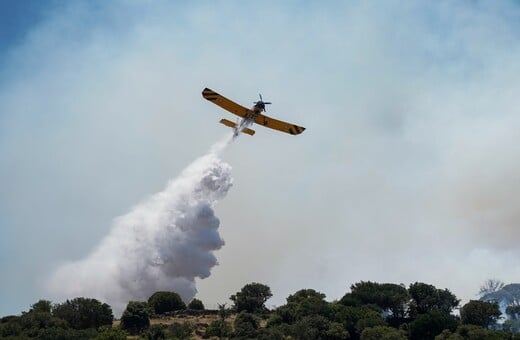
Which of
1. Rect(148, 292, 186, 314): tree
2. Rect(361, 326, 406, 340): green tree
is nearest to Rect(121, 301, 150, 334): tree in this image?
Rect(148, 292, 186, 314): tree

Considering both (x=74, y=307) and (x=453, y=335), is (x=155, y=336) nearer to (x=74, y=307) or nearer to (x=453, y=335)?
(x=74, y=307)

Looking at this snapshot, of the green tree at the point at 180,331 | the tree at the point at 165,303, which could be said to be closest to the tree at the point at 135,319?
the green tree at the point at 180,331

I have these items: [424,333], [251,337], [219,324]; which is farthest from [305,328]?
[424,333]

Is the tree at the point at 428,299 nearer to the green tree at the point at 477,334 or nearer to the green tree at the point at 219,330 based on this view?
the green tree at the point at 477,334

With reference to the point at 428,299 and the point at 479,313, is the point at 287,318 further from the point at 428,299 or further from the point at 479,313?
the point at 479,313

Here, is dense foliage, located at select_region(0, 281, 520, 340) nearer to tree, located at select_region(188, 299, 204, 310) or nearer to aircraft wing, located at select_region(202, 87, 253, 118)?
tree, located at select_region(188, 299, 204, 310)

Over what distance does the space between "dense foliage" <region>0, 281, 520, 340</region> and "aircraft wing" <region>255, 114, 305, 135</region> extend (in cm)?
3432

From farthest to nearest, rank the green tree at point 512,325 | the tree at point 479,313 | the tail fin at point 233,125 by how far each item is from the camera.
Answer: the green tree at point 512,325
the tree at point 479,313
the tail fin at point 233,125

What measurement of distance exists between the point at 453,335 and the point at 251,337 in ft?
112

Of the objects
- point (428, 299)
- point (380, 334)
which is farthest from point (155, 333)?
point (428, 299)

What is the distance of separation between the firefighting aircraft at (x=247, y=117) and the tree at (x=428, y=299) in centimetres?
4960

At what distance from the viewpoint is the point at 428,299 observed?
13012 centimetres

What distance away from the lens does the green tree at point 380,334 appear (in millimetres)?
97125

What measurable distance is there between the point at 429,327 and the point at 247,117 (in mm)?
51086
